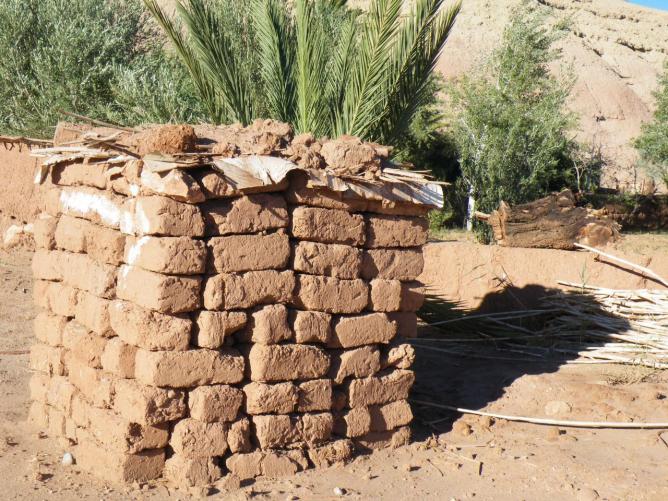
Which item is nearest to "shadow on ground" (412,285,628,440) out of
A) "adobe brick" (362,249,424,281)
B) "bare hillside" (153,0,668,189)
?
"adobe brick" (362,249,424,281)

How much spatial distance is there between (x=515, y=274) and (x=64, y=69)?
24.2 ft

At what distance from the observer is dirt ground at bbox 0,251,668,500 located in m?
4.25

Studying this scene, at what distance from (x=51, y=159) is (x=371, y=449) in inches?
103

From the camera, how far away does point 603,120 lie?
30062mm

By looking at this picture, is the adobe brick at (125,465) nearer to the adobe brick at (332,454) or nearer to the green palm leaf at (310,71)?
the adobe brick at (332,454)

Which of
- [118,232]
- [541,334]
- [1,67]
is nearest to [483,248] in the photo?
[541,334]

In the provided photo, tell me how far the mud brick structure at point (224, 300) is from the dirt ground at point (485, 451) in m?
0.16

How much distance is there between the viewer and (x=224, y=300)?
4168mm

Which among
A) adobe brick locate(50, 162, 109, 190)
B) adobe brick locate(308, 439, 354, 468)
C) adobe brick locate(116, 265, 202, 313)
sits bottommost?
adobe brick locate(308, 439, 354, 468)

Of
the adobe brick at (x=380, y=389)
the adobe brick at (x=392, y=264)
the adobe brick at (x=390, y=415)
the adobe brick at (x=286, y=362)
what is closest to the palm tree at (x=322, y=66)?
the adobe brick at (x=392, y=264)

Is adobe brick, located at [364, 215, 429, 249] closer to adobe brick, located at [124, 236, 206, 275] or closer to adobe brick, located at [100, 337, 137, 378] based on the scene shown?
adobe brick, located at [124, 236, 206, 275]

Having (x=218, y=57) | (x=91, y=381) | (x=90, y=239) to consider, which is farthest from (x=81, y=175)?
(x=218, y=57)

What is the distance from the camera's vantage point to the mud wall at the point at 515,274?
7.51 metres

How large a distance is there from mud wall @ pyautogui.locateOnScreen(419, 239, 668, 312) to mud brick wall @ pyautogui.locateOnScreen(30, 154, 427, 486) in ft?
9.19
